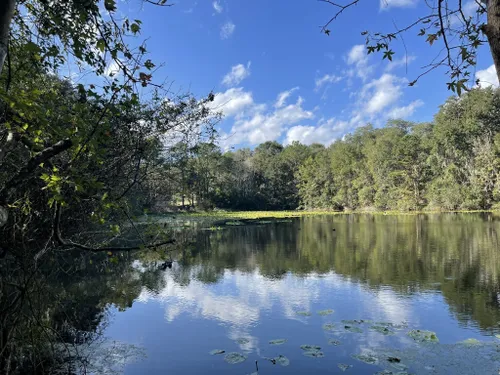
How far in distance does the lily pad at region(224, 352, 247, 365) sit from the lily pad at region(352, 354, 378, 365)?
5.73ft

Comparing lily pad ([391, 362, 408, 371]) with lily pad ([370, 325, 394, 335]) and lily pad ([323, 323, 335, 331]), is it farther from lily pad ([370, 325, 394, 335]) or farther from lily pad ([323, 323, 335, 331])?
lily pad ([323, 323, 335, 331])

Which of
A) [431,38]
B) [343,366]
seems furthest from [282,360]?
[431,38]

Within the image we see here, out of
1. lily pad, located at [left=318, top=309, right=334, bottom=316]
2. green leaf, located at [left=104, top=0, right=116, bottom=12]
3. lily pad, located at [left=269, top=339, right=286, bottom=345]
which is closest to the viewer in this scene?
green leaf, located at [left=104, top=0, right=116, bottom=12]

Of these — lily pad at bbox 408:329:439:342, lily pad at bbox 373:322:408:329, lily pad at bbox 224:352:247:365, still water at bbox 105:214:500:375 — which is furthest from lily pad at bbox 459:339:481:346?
lily pad at bbox 224:352:247:365

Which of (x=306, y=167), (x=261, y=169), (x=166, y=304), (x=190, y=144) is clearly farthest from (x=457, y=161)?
(x=190, y=144)

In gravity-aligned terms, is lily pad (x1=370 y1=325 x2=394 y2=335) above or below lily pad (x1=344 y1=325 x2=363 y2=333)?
above

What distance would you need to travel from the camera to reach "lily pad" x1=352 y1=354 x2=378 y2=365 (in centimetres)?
Answer: 568

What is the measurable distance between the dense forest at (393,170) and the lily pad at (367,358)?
63.6ft

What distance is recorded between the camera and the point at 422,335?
21.9ft

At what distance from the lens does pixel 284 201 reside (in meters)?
62.9

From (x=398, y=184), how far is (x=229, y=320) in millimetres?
46381

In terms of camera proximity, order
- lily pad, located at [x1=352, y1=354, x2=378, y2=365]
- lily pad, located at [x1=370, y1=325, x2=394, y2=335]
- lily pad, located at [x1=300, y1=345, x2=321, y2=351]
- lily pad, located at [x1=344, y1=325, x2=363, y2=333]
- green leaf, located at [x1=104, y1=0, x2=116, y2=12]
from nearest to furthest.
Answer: green leaf, located at [x1=104, y1=0, x2=116, y2=12] → lily pad, located at [x1=352, y1=354, x2=378, y2=365] → lily pad, located at [x1=300, y1=345, x2=321, y2=351] → lily pad, located at [x1=370, y1=325, x2=394, y2=335] → lily pad, located at [x1=344, y1=325, x2=363, y2=333]

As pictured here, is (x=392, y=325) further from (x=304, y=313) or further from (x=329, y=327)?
(x=304, y=313)

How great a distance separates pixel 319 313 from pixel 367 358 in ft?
7.60
